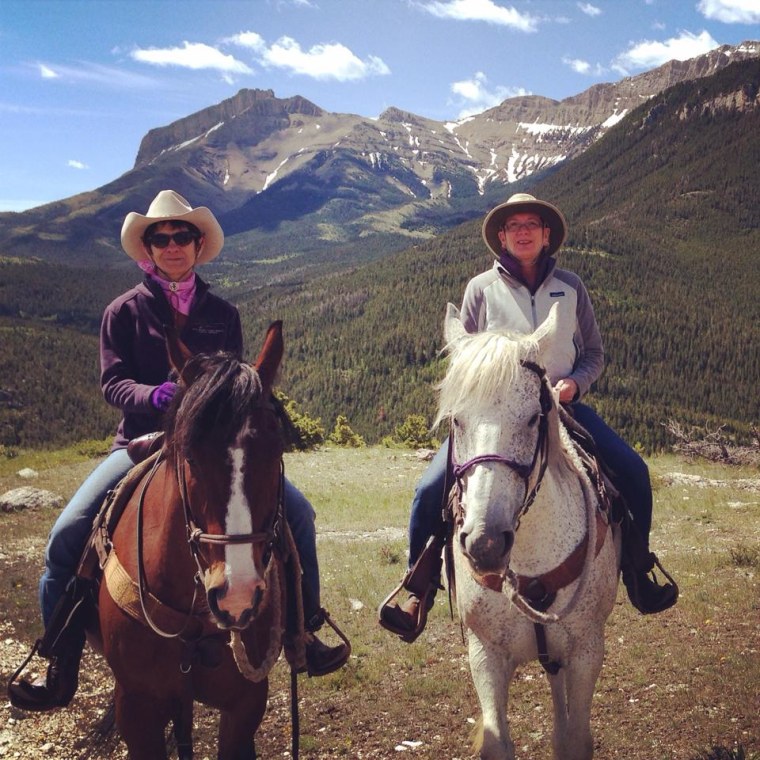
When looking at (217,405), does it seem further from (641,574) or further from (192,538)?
(641,574)

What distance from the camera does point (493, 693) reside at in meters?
3.41

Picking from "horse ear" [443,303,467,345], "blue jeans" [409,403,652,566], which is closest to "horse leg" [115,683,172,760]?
"blue jeans" [409,403,652,566]

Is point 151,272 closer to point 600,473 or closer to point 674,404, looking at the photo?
point 600,473

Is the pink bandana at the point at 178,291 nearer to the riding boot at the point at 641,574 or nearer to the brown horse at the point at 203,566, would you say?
the brown horse at the point at 203,566

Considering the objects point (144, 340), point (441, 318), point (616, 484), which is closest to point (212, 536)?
point (144, 340)

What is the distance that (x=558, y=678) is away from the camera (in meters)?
3.95

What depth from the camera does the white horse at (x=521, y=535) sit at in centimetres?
265

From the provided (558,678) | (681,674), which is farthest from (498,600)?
(681,674)

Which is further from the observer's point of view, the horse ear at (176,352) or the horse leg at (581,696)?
the horse leg at (581,696)

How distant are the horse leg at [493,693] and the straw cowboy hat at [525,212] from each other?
2835 millimetres

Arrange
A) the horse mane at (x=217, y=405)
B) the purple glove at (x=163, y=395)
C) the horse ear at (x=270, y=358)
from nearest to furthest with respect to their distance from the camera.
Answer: the horse mane at (x=217, y=405), the horse ear at (x=270, y=358), the purple glove at (x=163, y=395)

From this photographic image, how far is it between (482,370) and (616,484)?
2.19 metres

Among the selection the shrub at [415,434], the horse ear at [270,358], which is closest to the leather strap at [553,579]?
the horse ear at [270,358]

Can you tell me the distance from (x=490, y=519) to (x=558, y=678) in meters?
2.11
